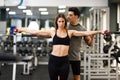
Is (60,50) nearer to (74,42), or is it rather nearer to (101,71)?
(74,42)

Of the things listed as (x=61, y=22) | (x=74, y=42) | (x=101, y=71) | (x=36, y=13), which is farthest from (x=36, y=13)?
(x=61, y=22)

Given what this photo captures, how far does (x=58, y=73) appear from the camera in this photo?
3295 mm

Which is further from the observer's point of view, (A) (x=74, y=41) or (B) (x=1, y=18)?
(B) (x=1, y=18)

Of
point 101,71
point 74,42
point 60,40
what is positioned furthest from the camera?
point 101,71

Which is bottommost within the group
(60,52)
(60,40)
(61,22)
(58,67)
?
(58,67)

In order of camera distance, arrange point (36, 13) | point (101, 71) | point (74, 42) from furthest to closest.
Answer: point (36, 13)
point (101, 71)
point (74, 42)

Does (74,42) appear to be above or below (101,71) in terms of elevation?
above

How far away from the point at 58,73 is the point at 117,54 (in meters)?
2.25

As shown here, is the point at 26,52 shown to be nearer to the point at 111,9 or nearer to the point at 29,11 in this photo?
→ the point at 29,11

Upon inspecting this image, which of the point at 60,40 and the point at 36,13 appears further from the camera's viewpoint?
the point at 36,13

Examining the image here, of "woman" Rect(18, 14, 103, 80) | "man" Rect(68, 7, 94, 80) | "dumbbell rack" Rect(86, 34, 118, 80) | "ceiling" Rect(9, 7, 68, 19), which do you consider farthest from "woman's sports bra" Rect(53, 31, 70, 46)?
"ceiling" Rect(9, 7, 68, 19)

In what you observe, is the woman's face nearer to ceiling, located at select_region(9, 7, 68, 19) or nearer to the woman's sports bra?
the woman's sports bra

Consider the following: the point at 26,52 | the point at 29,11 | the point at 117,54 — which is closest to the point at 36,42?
the point at 26,52

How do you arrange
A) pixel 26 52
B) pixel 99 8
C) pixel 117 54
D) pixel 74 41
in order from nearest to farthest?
1. pixel 74 41
2. pixel 117 54
3. pixel 26 52
4. pixel 99 8
